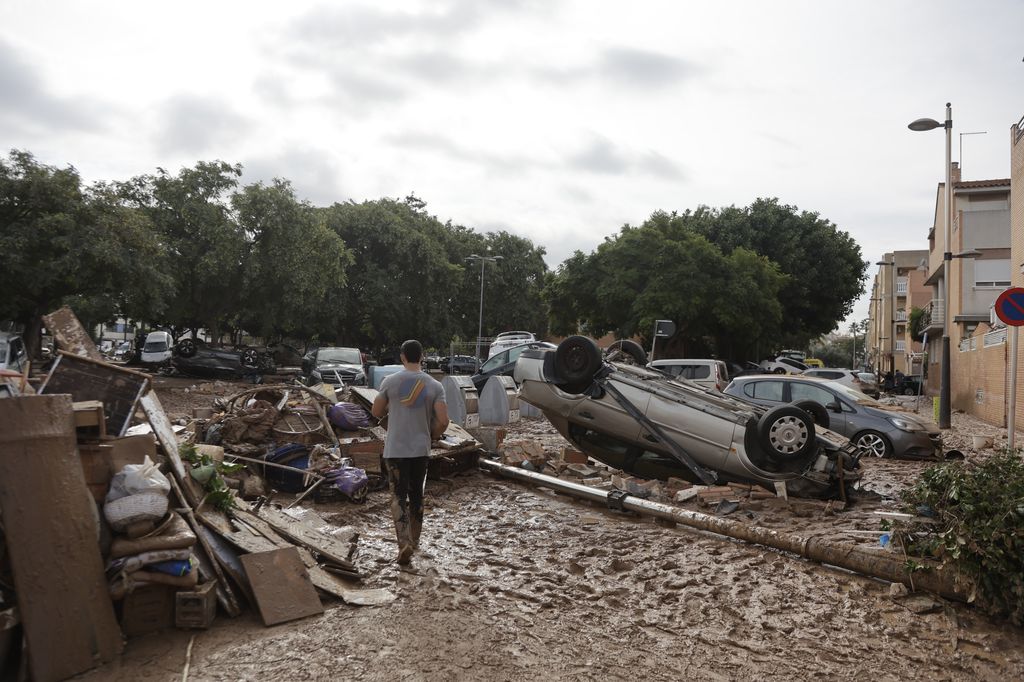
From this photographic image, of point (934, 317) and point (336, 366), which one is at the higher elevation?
point (934, 317)

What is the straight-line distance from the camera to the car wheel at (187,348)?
95.0ft

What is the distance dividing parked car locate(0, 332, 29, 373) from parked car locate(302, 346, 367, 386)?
789cm

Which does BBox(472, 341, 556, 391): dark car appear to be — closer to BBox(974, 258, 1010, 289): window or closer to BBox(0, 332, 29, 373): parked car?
BBox(0, 332, 29, 373): parked car

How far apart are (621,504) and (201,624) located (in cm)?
452

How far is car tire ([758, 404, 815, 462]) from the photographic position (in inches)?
321

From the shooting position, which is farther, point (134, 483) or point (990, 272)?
point (990, 272)

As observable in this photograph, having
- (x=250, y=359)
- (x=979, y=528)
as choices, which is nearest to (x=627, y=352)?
(x=979, y=528)

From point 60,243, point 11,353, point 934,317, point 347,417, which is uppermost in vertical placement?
point 60,243

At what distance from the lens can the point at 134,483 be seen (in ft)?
15.4

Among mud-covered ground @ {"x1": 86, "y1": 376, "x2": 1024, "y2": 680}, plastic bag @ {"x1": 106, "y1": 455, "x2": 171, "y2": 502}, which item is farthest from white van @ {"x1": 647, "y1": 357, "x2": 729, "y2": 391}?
plastic bag @ {"x1": 106, "y1": 455, "x2": 171, "y2": 502}

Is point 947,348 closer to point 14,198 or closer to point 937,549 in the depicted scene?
point 937,549

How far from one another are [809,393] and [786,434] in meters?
5.41

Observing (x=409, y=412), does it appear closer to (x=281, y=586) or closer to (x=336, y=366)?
(x=281, y=586)

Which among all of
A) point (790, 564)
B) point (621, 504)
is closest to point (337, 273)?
point (621, 504)
